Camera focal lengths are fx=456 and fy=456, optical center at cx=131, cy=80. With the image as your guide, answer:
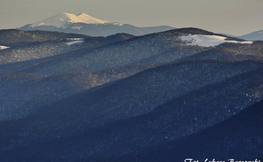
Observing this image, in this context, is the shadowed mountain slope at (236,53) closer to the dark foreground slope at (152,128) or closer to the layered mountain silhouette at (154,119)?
the layered mountain silhouette at (154,119)

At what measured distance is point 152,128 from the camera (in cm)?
10238

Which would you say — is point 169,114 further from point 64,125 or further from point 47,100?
point 47,100

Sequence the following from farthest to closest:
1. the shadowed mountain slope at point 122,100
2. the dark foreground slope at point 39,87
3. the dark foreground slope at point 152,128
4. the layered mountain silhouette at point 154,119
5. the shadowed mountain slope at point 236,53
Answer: the shadowed mountain slope at point 236,53 → the dark foreground slope at point 39,87 → the shadowed mountain slope at point 122,100 → the dark foreground slope at point 152,128 → the layered mountain silhouette at point 154,119

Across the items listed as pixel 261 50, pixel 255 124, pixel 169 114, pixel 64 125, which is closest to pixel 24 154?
pixel 64 125

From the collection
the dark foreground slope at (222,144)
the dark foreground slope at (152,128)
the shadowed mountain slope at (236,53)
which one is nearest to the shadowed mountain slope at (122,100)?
the dark foreground slope at (152,128)

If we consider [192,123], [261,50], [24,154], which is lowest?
[24,154]

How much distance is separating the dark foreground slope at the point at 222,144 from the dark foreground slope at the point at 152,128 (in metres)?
2.61

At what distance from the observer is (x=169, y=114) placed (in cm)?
10644

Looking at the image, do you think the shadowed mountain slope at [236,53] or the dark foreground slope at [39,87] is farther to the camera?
the shadowed mountain slope at [236,53]

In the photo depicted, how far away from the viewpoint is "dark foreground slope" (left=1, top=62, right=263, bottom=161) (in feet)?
320

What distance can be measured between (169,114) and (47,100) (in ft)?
206

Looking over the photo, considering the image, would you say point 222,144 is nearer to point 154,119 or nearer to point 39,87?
point 154,119

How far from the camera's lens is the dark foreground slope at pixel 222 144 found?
77188 mm

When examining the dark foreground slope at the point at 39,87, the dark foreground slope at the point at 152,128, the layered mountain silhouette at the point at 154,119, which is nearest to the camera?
the layered mountain silhouette at the point at 154,119
